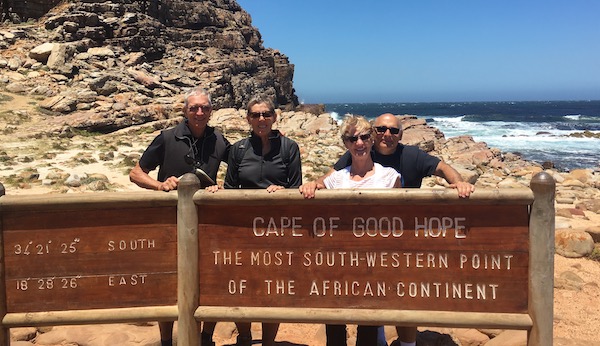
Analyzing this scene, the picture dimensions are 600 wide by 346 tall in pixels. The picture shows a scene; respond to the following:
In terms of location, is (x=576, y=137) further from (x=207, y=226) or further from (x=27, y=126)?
(x=207, y=226)

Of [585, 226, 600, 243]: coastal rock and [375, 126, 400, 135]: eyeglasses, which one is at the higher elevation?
[375, 126, 400, 135]: eyeglasses

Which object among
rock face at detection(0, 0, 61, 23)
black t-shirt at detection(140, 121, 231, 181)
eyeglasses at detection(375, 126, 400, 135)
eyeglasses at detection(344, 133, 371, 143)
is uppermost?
rock face at detection(0, 0, 61, 23)

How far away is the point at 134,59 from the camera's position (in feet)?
112

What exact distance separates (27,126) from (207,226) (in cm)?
2044

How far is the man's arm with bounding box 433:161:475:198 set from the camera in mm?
2648

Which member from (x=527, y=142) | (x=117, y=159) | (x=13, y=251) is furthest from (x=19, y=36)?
(x=527, y=142)

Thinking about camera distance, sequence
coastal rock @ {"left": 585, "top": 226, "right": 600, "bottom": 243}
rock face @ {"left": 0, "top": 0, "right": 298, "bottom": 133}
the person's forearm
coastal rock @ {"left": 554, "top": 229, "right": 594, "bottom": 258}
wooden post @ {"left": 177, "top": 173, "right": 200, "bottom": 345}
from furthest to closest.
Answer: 1. rock face @ {"left": 0, "top": 0, "right": 298, "bottom": 133}
2. coastal rock @ {"left": 585, "top": 226, "right": 600, "bottom": 243}
3. coastal rock @ {"left": 554, "top": 229, "right": 594, "bottom": 258}
4. the person's forearm
5. wooden post @ {"left": 177, "top": 173, "right": 200, "bottom": 345}

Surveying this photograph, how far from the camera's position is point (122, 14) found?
38.5 metres

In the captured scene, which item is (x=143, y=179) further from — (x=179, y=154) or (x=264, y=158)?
(x=264, y=158)

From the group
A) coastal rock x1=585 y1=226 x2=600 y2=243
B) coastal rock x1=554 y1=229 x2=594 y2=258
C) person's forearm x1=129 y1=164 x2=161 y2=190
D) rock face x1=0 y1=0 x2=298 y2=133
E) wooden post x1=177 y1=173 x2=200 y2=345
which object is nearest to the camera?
wooden post x1=177 y1=173 x2=200 y2=345

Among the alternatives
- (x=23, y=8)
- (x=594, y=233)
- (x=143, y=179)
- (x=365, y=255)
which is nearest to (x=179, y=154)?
(x=143, y=179)

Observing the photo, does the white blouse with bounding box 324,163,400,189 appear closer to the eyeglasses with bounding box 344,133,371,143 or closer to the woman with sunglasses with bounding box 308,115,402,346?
the woman with sunglasses with bounding box 308,115,402,346

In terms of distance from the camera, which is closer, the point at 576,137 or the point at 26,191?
the point at 26,191

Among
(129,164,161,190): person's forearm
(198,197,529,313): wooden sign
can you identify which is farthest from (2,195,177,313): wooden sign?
(129,164,161,190): person's forearm
